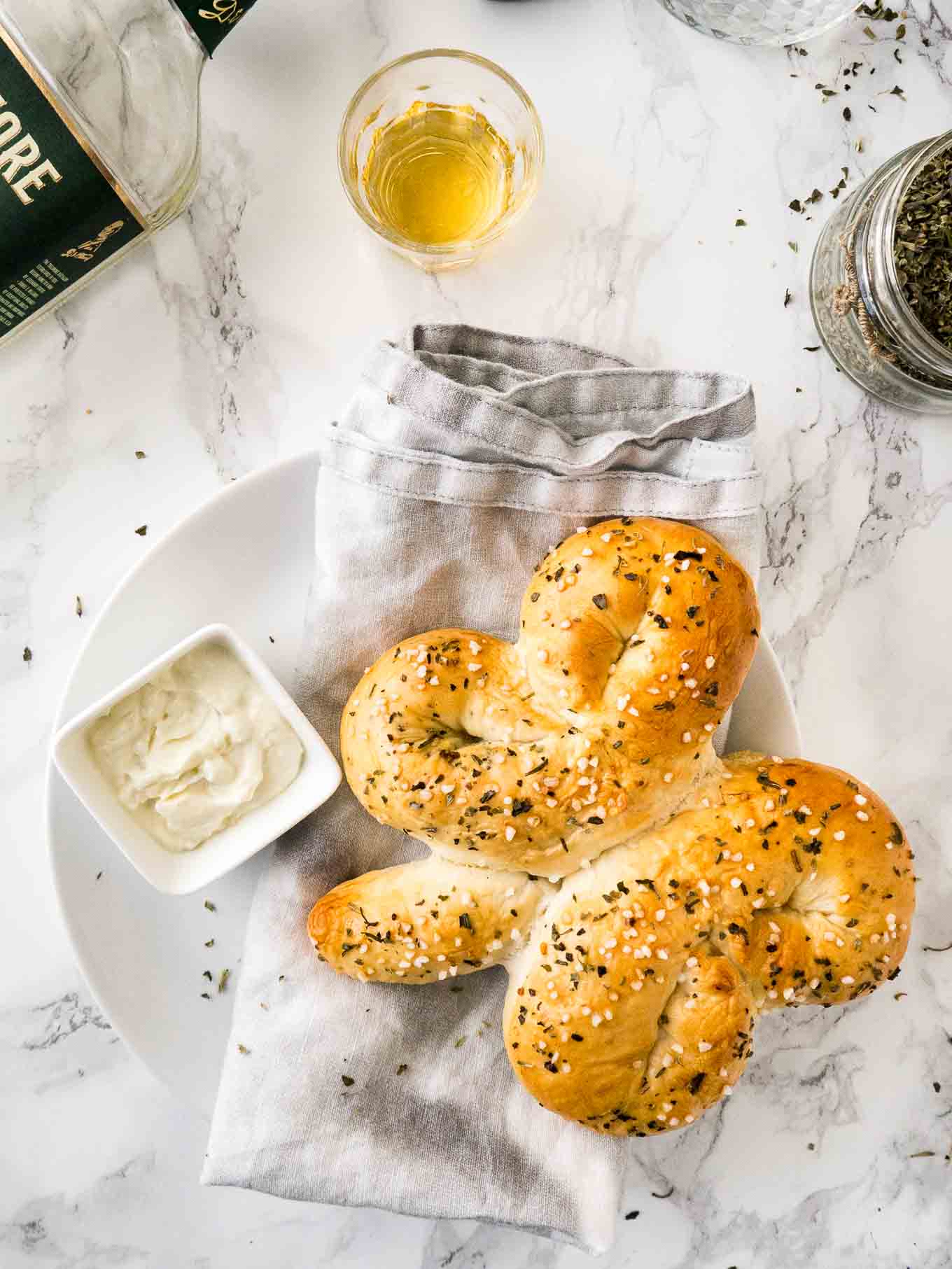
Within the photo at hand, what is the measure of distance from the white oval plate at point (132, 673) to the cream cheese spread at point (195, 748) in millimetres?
106

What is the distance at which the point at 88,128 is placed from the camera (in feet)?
5.03

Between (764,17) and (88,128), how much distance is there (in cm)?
116

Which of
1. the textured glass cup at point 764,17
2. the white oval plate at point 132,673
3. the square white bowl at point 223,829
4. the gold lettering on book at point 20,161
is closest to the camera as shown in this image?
the gold lettering on book at point 20,161

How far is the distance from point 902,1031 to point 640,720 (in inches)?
38.1

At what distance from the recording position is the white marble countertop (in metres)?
1.85

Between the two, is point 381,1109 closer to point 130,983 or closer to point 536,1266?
point 130,983

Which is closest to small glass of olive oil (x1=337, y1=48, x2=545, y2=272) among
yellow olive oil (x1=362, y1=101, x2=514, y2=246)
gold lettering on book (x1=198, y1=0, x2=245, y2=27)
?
yellow olive oil (x1=362, y1=101, x2=514, y2=246)

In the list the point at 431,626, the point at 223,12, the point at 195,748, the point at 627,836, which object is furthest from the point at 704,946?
the point at 223,12

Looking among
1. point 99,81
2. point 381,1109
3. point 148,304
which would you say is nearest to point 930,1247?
point 381,1109

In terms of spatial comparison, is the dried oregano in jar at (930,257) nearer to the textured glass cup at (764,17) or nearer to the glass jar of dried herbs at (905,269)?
the glass jar of dried herbs at (905,269)

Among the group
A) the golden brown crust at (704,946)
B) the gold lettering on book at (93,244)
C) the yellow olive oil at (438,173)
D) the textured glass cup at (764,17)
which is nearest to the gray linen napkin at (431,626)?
the golden brown crust at (704,946)

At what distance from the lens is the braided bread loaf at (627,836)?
1454 mm

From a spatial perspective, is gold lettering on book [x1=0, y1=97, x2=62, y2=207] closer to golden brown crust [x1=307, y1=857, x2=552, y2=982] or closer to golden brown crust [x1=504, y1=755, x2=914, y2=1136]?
golden brown crust [x1=307, y1=857, x2=552, y2=982]

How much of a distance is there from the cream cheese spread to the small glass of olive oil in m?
0.81
